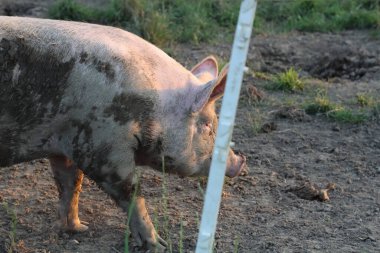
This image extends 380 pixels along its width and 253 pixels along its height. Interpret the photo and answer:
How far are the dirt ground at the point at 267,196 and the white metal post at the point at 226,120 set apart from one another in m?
0.73

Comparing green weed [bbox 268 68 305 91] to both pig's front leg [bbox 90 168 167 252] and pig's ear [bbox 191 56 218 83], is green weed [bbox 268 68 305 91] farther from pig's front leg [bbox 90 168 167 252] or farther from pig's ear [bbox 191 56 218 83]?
pig's front leg [bbox 90 168 167 252]

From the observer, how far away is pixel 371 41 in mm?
7746

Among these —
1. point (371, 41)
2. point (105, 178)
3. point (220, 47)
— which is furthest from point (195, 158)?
point (371, 41)

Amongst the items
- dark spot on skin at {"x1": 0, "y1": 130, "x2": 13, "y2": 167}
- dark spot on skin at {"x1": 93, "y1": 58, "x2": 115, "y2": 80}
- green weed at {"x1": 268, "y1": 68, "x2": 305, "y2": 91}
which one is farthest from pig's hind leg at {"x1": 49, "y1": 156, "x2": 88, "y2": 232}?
green weed at {"x1": 268, "y1": 68, "x2": 305, "y2": 91}

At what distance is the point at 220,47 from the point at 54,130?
12.4 ft

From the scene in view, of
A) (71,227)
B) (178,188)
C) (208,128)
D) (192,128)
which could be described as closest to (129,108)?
(192,128)

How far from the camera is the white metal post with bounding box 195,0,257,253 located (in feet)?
8.31

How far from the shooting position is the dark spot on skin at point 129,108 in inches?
153

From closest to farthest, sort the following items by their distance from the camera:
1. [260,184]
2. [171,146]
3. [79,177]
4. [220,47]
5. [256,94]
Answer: [171,146], [79,177], [260,184], [256,94], [220,47]

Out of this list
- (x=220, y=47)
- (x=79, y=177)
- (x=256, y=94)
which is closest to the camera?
(x=79, y=177)

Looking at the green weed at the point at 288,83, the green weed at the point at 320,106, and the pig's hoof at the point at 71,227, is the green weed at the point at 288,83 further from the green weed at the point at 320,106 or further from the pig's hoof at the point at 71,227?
the pig's hoof at the point at 71,227

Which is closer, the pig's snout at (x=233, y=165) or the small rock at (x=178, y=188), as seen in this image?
the pig's snout at (x=233, y=165)

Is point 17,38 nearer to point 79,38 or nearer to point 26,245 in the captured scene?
point 79,38

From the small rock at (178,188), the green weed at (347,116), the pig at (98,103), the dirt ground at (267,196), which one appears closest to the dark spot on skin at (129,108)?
the pig at (98,103)
